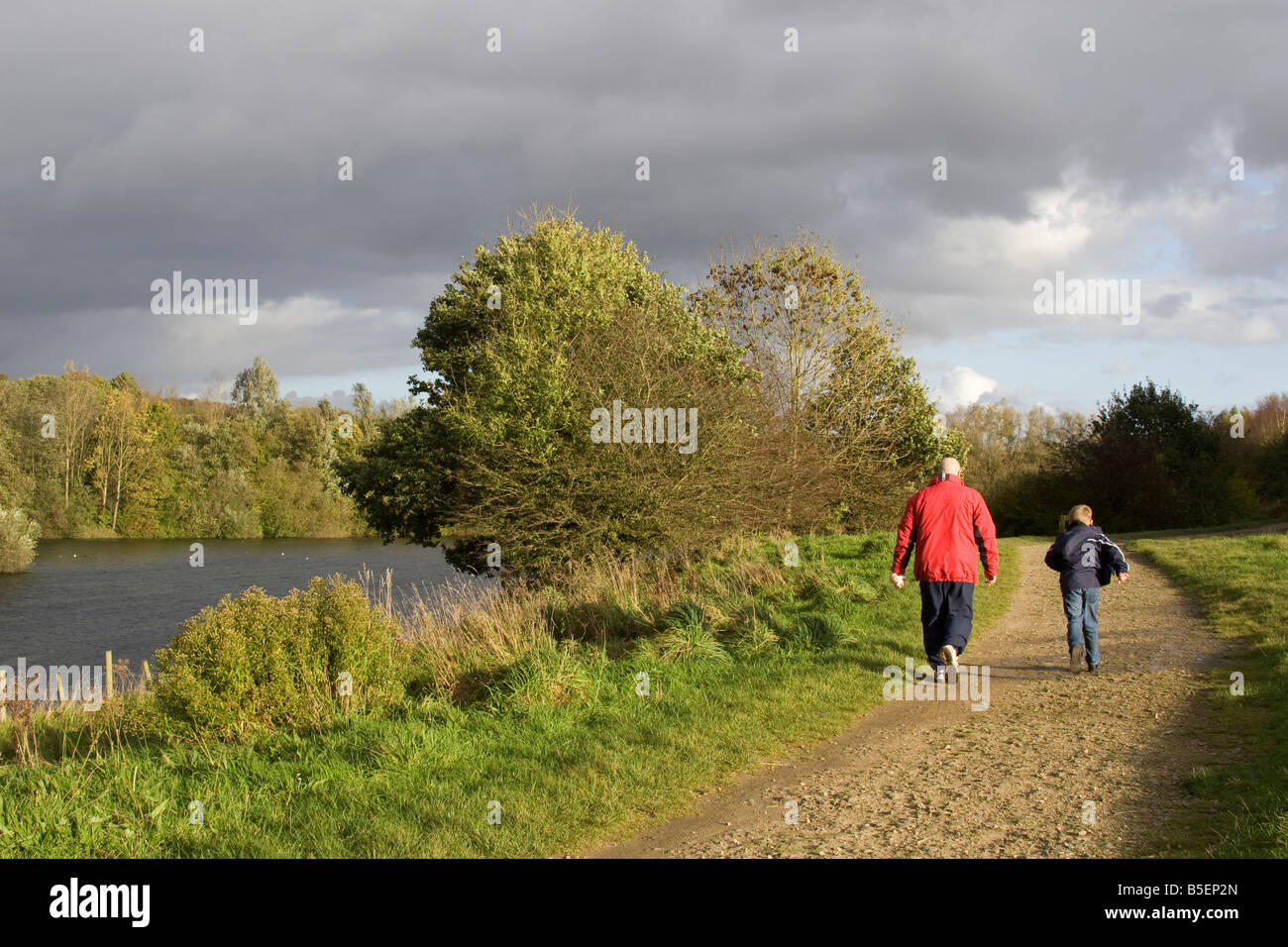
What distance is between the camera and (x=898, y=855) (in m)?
5.18

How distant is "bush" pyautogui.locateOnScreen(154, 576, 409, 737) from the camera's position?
8320 millimetres

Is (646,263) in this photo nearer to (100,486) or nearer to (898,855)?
(898,855)

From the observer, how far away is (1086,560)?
952 cm

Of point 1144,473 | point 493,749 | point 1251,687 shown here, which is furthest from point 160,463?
point 1251,687

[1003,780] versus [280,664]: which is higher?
[280,664]

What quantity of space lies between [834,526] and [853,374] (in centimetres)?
549

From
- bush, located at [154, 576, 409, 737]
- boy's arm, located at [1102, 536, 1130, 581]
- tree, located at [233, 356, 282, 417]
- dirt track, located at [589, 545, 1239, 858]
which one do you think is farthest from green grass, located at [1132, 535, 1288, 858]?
tree, located at [233, 356, 282, 417]

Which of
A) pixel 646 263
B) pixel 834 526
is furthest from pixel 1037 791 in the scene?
pixel 646 263

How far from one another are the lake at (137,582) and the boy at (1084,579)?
1269 cm

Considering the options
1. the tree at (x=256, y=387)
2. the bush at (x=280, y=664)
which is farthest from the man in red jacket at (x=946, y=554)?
the tree at (x=256, y=387)

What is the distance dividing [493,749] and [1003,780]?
3721 mm

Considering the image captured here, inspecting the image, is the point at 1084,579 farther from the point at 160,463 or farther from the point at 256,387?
the point at 256,387

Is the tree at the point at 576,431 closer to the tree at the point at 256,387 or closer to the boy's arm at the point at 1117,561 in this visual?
the boy's arm at the point at 1117,561

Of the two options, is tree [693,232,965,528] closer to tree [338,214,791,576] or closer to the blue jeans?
tree [338,214,791,576]
